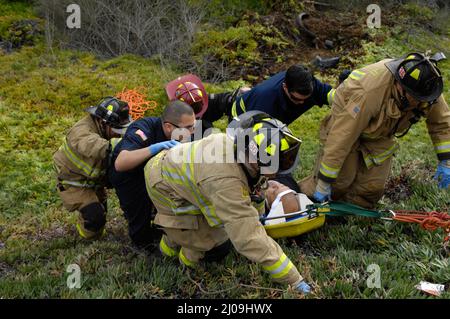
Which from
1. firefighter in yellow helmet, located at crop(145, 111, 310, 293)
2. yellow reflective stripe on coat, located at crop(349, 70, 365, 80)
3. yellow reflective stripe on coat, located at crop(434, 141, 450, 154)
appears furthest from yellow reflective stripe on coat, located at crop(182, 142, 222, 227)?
yellow reflective stripe on coat, located at crop(434, 141, 450, 154)

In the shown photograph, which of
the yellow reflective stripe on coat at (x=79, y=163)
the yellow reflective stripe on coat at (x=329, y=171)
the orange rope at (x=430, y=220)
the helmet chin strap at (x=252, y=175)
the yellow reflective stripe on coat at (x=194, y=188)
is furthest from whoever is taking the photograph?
the yellow reflective stripe on coat at (x=79, y=163)

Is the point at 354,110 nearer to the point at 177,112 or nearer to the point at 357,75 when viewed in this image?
the point at 357,75

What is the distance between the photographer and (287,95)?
4.95 m

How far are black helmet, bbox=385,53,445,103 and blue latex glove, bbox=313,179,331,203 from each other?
1.22 meters

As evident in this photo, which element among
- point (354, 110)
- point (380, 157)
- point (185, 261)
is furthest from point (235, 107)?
point (185, 261)

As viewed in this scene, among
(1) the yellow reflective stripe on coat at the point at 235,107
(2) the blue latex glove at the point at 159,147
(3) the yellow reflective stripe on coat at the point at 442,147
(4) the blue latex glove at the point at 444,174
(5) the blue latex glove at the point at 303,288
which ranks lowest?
(5) the blue latex glove at the point at 303,288

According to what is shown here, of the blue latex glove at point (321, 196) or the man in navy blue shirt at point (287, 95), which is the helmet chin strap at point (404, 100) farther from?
the blue latex glove at point (321, 196)

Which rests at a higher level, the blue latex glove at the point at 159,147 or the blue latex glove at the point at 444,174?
the blue latex glove at the point at 159,147

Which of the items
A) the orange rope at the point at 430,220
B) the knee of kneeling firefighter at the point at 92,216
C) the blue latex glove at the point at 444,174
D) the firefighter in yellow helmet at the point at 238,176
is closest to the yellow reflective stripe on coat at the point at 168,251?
the firefighter in yellow helmet at the point at 238,176

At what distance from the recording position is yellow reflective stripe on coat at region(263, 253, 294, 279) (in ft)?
9.84

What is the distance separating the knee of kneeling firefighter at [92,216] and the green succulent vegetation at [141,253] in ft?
0.70

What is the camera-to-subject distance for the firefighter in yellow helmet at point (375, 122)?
12.8 feet

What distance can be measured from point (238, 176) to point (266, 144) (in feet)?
1.05
